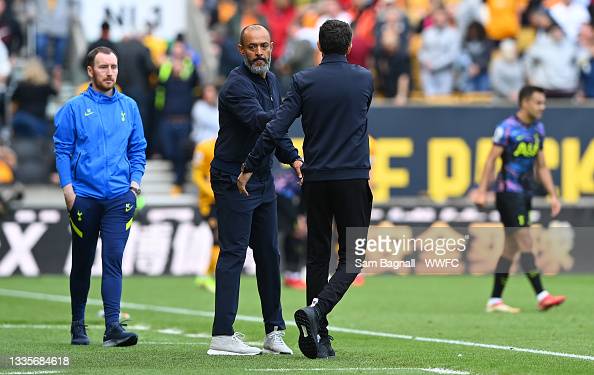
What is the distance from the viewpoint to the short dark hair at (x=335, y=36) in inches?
422

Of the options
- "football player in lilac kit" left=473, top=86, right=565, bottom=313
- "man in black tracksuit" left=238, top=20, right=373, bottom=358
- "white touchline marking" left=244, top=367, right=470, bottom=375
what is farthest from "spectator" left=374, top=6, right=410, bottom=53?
"white touchline marking" left=244, top=367, right=470, bottom=375

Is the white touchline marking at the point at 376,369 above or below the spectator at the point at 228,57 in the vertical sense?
below

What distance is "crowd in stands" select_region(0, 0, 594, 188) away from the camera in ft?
80.8

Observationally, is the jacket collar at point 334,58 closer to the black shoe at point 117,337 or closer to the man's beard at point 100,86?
the man's beard at point 100,86

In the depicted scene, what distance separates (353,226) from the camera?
10.8 metres

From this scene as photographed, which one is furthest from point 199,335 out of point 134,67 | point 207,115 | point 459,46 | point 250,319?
point 459,46

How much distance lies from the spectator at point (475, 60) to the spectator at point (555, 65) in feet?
2.93

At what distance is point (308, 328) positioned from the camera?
10.5 metres

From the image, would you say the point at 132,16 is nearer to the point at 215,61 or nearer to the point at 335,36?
the point at 215,61

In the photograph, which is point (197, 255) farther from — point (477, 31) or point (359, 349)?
point (359, 349)

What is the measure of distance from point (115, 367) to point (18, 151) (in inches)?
596

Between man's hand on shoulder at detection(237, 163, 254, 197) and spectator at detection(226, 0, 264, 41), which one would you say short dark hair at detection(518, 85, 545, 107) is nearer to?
man's hand on shoulder at detection(237, 163, 254, 197)

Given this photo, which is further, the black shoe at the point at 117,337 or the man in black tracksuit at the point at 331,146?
the black shoe at the point at 117,337

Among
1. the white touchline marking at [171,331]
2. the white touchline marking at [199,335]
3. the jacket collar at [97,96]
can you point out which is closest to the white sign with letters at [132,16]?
the white touchline marking at [171,331]
